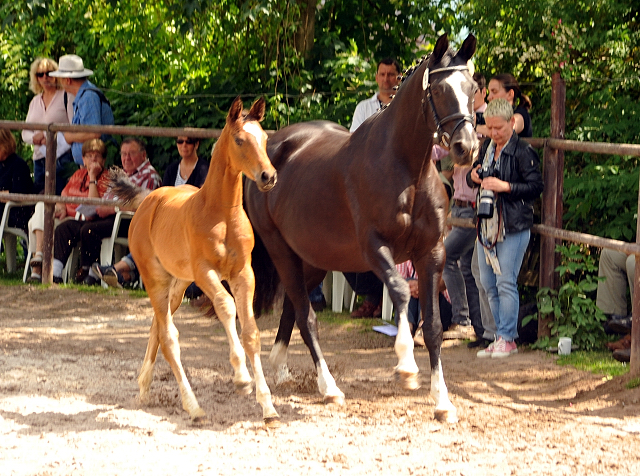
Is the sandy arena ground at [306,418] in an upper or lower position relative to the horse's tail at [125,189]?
lower

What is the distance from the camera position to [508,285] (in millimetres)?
6637

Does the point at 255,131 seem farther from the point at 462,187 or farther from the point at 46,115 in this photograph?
the point at 46,115

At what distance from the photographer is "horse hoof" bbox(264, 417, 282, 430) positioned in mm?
4668

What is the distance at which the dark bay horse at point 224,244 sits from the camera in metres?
4.54

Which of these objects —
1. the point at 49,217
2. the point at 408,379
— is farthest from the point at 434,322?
the point at 49,217

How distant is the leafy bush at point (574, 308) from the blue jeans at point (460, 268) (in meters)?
0.61

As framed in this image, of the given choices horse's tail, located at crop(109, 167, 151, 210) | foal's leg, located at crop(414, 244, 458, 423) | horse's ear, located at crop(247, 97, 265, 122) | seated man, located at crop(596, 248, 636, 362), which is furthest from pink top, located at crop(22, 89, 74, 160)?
seated man, located at crop(596, 248, 636, 362)

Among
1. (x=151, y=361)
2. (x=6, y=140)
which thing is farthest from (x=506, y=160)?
(x=6, y=140)

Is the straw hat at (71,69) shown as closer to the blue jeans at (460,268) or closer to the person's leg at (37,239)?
the person's leg at (37,239)

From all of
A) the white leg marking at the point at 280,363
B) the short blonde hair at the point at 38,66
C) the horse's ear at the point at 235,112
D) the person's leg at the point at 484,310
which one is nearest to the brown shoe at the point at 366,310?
the person's leg at the point at 484,310

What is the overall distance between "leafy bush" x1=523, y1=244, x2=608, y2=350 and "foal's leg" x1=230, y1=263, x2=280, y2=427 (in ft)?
9.12

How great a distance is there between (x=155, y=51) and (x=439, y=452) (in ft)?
25.4

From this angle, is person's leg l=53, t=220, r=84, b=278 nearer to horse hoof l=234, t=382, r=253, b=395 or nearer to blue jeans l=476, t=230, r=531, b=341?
blue jeans l=476, t=230, r=531, b=341

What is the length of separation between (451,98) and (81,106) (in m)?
5.67
